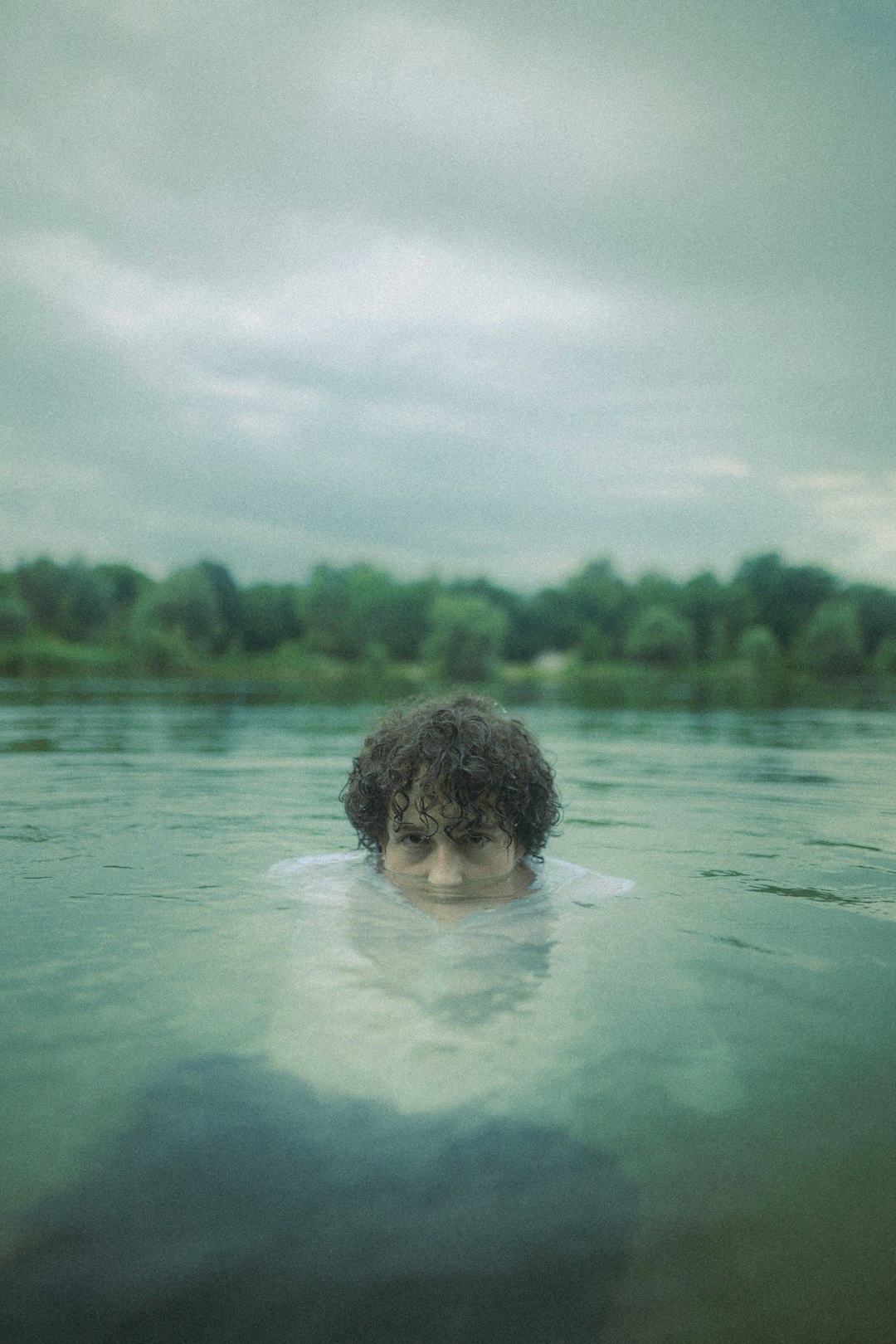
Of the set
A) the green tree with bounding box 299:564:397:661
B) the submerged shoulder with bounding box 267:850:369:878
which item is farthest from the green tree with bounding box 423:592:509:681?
the submerged shoulder with bounding box 267:850:369:878

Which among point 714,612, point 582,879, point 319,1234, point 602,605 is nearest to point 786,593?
point 714,612

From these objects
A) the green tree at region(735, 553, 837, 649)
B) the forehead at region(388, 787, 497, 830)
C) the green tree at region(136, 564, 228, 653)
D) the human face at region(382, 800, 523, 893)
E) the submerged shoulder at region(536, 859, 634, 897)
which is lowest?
the submerged shoulder at region(536, 859, 634, 897)

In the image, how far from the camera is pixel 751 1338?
1.49 m

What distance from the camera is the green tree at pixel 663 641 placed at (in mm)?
81688

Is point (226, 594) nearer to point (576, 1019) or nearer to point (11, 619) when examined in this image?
point (11, 619)

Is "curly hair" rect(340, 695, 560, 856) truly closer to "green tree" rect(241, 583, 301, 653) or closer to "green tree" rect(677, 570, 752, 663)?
"green tree" rect(241, 583, 301, 653)

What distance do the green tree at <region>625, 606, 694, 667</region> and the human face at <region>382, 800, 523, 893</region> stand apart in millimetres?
79541

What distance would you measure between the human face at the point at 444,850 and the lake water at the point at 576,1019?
7.5 inches

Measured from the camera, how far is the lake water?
5.65ft

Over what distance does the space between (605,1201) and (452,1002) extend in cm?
92

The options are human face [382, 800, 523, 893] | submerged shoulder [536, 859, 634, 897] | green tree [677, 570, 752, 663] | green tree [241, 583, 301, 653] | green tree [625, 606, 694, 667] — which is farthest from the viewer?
green tree [677, 570, 752, 663]

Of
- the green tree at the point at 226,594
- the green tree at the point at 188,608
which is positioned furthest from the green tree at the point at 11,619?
the green tree at the point at 226,594

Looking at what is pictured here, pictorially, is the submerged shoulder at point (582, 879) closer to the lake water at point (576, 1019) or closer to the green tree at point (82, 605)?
the lake water at point (576, 1019)

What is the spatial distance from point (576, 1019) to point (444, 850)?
1260 mm
